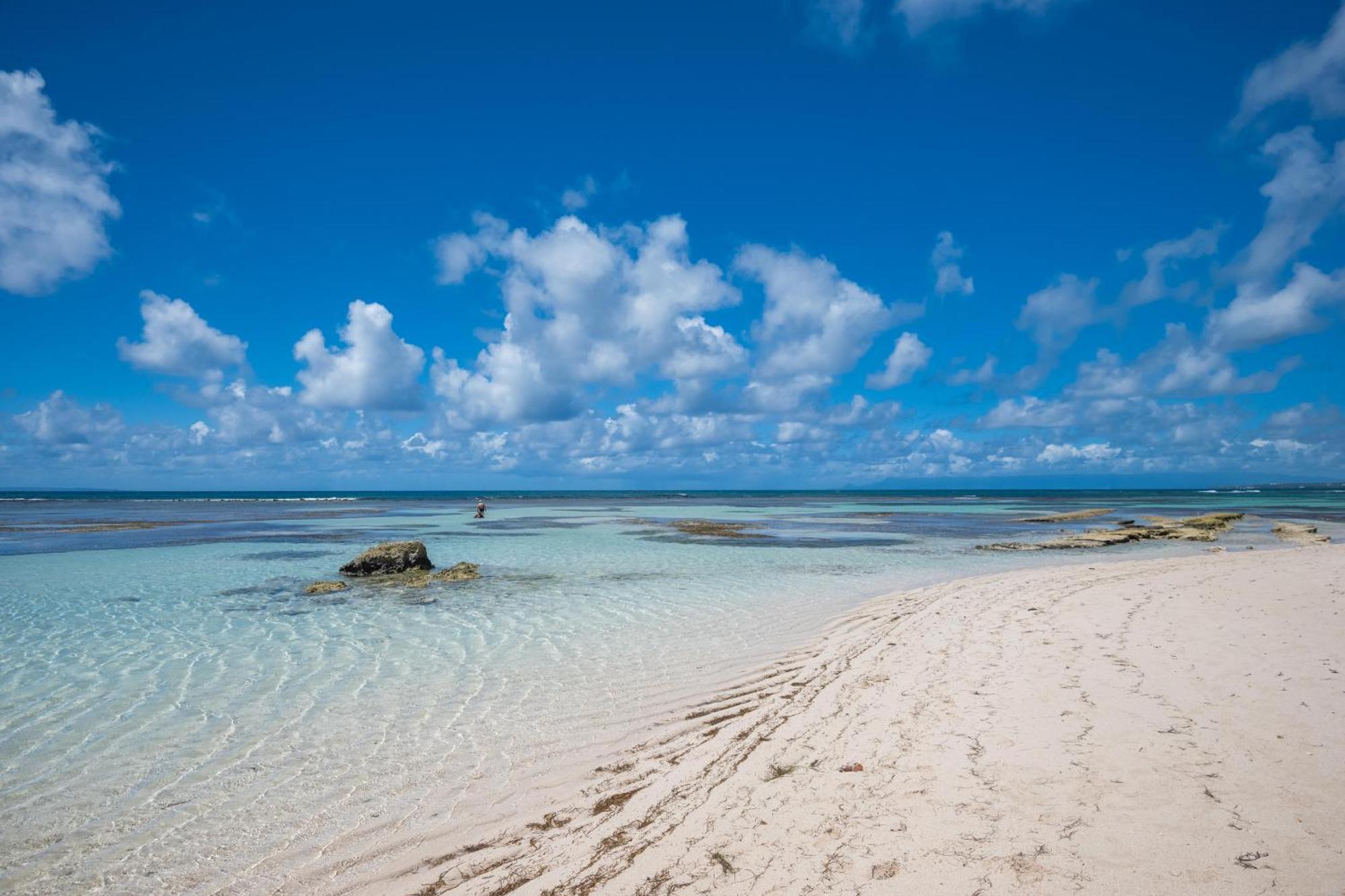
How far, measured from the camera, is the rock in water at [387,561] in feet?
70.2

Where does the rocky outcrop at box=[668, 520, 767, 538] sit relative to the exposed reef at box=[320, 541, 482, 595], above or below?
below

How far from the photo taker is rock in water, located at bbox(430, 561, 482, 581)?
20395 mm

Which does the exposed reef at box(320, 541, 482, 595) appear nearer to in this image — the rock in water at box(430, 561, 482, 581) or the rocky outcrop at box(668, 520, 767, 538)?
the rock in water at box(430, 561, 482, 581)

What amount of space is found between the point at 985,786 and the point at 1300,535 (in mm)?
39639

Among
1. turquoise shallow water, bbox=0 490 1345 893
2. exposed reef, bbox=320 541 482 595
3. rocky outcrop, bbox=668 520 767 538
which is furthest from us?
rocky outcrop, bbox=668 520 767 538

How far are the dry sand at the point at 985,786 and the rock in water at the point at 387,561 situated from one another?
→ 16024 mm

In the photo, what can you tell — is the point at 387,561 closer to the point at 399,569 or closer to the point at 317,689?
the point at 399,569

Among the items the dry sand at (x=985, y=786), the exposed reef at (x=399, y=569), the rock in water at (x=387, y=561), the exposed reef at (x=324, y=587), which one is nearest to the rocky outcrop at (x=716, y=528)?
the exposed reef at (x=399, y=569)

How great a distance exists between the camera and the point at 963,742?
5977 millimetres

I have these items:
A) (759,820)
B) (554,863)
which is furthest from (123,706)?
(759,820)

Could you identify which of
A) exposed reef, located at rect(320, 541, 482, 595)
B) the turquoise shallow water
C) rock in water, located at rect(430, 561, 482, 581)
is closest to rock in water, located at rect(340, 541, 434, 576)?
exposed reef, located at rect(320, 541, 482, 595)

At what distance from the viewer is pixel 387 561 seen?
2164 cm

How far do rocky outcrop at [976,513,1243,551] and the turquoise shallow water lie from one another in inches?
176

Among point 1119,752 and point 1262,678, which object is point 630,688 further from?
point 1262,678
